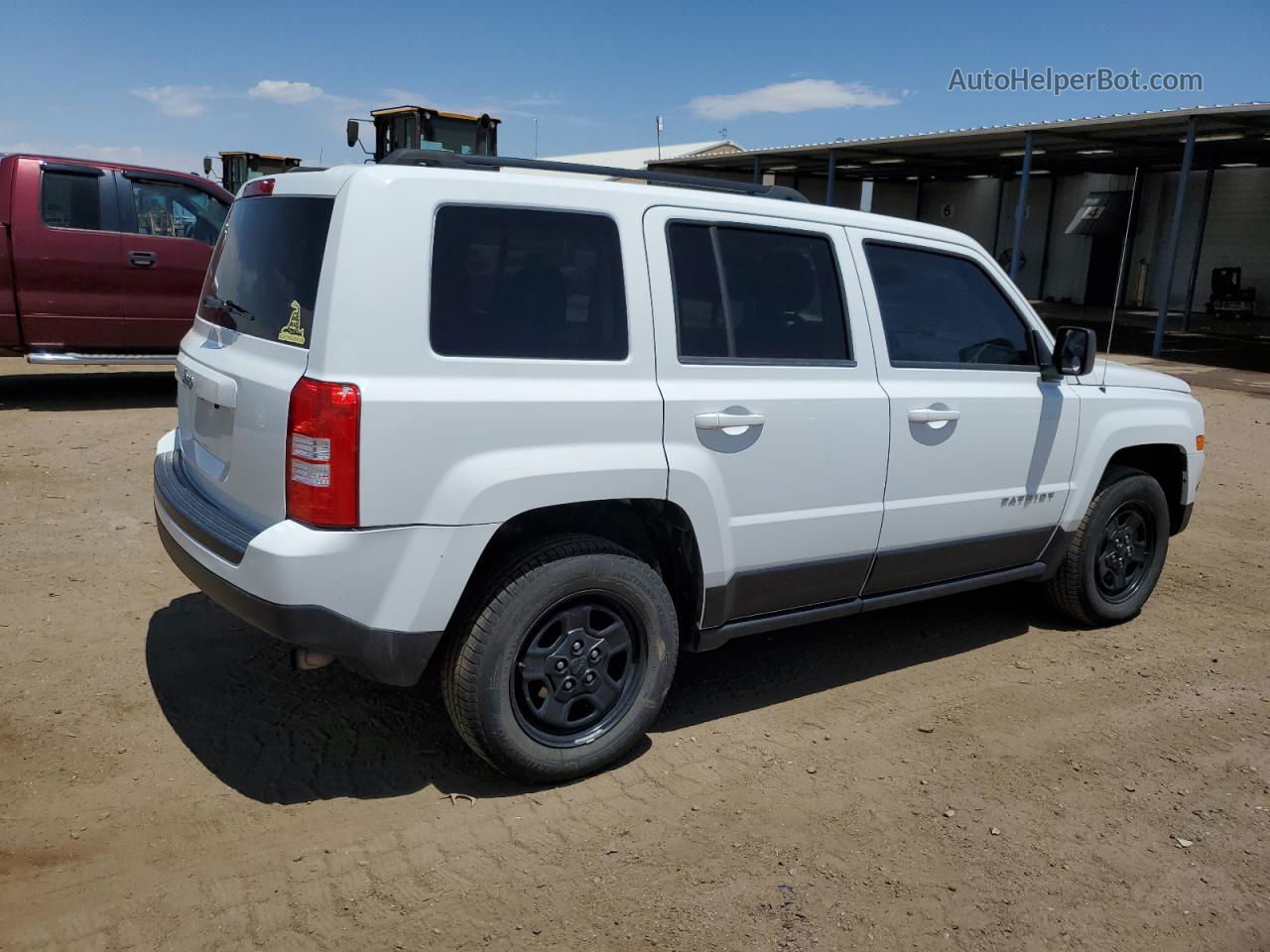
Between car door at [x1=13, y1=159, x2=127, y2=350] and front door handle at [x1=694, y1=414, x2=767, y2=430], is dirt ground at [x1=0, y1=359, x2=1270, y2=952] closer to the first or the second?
front door handle at [x1=694, y1=414, x2=767, y2=430]

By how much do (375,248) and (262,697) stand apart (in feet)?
6.35

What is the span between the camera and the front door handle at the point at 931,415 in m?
4.03

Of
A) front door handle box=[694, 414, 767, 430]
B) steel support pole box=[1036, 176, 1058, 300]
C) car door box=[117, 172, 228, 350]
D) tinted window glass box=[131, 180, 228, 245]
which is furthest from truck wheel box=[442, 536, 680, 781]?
steel support pole box=[1036, 176, 1058, 300]

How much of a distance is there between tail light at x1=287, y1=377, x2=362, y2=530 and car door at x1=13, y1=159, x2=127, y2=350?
730cm

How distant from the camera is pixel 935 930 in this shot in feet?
9.16

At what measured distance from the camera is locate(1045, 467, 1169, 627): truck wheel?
496 centimetres

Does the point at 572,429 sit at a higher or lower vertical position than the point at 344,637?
higher

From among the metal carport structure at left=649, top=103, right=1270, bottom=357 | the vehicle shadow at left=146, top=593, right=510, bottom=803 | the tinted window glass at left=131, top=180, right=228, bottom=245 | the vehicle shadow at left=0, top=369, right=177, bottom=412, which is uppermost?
the metal carport structure at left=649, top=103, right=1270, bottom=357

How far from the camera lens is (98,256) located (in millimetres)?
8992

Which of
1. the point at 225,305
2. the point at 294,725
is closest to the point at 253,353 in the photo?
the point at 225,305

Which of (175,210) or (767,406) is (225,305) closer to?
(767,406)

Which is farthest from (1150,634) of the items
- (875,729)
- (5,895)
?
(5,895)

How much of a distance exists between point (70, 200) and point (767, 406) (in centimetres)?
787

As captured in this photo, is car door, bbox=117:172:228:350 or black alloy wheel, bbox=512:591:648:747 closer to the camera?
black alloy wheel, bbox=512:591:648:747
